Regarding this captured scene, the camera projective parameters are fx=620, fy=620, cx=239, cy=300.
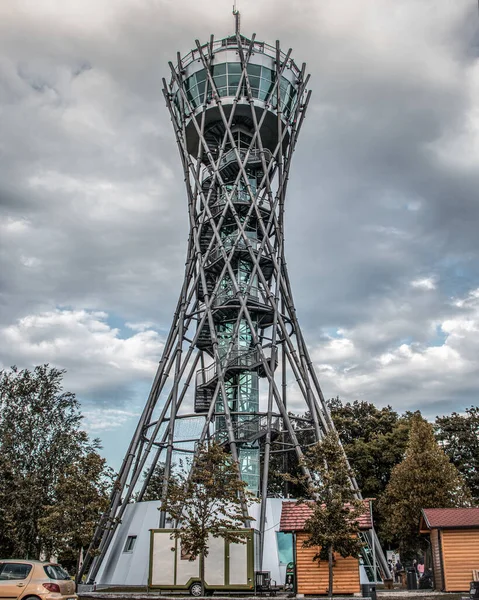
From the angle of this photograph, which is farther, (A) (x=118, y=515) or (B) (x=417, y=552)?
(B) (x=417, y=552)

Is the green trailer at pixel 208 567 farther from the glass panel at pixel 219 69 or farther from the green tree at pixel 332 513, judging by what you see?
the glass panel at pixel 219 69

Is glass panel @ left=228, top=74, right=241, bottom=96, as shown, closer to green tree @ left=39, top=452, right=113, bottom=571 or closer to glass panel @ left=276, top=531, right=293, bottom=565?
green tree @ left=39, top=452, right=113, bottom=571

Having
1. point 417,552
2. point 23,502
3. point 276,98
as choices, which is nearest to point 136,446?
point 23,502

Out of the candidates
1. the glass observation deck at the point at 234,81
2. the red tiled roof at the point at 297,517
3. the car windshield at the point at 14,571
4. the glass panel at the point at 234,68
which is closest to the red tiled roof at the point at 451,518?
the red tiled roof at the point at 297,517

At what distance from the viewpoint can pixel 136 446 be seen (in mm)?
26969

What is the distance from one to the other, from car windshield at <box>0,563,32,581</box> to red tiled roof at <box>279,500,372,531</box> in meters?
8.21

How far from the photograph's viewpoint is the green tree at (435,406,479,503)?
139 feet

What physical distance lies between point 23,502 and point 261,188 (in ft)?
56.9

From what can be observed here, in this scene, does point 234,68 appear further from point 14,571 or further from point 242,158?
point 14,571

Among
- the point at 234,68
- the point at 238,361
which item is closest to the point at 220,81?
the point at 234,68

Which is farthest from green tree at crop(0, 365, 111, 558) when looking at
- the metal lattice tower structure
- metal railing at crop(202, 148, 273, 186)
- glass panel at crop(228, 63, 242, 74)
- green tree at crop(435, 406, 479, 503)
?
green tree at crop(435, 406, 479, 503)

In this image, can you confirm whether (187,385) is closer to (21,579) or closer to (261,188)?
(261,188)

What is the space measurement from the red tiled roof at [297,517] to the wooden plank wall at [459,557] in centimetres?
288

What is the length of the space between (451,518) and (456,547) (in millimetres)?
877
